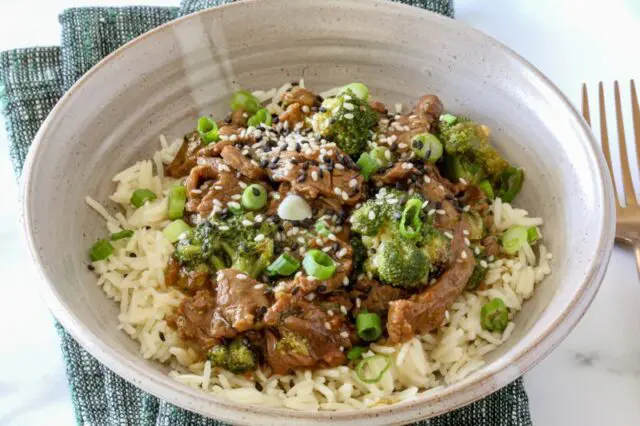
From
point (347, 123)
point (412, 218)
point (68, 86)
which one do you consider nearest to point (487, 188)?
point (412, 218)

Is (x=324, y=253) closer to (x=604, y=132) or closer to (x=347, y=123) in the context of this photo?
(x=347, y=123)

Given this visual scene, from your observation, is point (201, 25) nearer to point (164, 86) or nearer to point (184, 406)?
point (164, 86)

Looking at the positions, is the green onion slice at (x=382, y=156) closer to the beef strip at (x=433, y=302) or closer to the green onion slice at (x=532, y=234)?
the beef strip at (x=433, y=302)

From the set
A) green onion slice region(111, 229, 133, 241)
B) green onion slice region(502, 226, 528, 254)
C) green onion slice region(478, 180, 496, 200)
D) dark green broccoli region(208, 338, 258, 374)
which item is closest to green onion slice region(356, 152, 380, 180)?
green onion slice region(478, 180, 496, 200)

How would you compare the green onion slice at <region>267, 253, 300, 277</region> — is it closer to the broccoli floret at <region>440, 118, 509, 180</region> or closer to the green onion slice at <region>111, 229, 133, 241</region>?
the green onion slice at <region>111, 229, 133, 241</region>

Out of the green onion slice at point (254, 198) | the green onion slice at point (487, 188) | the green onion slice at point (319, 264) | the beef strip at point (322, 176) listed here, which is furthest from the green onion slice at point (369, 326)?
the green onion slice at point (487, 188)

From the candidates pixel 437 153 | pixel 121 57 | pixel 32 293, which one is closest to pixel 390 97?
pixel 437 153
